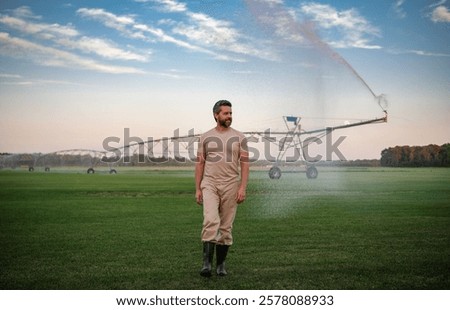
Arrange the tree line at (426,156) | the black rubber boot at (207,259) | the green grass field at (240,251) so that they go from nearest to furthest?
1. the green grass field at (240,251)
2. the black rubber boot at (207,259)
3. the tree line at (426,156)

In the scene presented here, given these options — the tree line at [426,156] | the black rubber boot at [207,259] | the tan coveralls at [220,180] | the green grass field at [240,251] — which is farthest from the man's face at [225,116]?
the tree line at [426,156]

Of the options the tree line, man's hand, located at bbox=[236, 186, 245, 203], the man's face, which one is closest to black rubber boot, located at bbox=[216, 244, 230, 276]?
man's hand, located at bbox=[236, 186, 245, 203]

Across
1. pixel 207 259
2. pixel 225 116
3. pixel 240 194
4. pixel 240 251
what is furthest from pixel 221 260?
pixel 225 116

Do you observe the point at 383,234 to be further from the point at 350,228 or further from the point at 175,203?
the point at 175,203

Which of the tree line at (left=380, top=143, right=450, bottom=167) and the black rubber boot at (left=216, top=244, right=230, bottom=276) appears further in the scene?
the tree line at (left=380, top=143, right=450, bottom=167)

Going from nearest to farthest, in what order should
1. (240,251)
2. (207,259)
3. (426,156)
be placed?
(207,259) < (240,251) < (426,156)

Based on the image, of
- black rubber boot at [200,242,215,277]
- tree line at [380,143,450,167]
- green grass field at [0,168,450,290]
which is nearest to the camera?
green grass field at [0,168,450,290]

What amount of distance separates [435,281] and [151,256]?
128 inches

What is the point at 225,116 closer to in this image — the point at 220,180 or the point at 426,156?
the point at 220,180

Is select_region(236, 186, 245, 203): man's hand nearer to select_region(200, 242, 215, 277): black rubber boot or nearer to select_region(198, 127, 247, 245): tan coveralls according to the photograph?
select_region(198, 127, 247, 245): tan coveralls

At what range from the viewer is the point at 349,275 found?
544 centimetres

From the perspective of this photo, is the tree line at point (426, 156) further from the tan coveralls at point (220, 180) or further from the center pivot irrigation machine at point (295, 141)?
the tan coveralls at point (220, 180)

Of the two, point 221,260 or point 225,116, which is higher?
point 225,116
